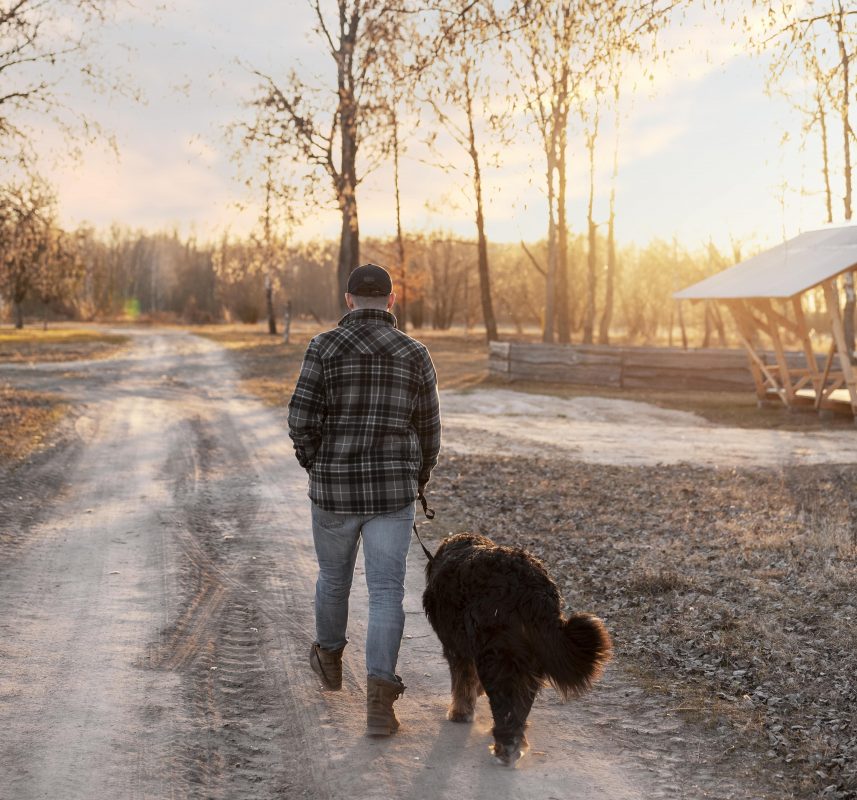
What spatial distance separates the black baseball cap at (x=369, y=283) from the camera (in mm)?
4234

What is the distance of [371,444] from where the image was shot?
13.8ft

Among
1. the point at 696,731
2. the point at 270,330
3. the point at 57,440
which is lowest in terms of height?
the point at 696,731

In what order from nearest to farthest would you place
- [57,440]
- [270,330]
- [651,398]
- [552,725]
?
[552,725], [57,440], [651,398], [270,330]

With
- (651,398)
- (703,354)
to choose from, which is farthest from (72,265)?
(703,354)

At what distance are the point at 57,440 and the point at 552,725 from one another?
37.0ft

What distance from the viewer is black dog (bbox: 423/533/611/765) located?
3799mm

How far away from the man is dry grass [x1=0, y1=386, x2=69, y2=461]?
9.18 m

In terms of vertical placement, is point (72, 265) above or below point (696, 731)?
above

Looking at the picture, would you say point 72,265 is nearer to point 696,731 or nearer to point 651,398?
point 651,398

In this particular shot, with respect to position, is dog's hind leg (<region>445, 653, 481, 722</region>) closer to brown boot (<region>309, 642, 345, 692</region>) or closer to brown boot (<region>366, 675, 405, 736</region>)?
brown boot (<region>366, 675, 405, 736</region>)

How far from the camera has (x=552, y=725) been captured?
4.49m

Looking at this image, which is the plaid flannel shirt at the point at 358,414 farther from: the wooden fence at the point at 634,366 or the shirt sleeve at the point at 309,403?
the wooden fence at the point at 634,366

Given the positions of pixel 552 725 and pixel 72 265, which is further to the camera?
pixel 72 265

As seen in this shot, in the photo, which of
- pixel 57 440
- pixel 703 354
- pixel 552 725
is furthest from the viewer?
pixel 703 354
